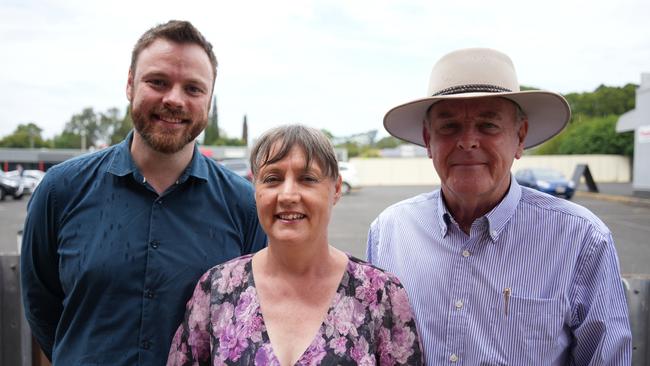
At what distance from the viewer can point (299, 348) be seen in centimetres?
187

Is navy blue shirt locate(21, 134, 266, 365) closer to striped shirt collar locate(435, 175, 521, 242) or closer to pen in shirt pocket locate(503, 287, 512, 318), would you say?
striped shirt collar locate(435, 175, 521, 242)

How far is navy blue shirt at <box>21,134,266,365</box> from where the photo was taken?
84.6 inches

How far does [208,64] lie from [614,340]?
2090mm

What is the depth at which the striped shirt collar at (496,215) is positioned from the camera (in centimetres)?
228

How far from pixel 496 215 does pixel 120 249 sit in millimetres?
1628

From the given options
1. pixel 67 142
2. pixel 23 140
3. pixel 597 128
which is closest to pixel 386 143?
pixel 597 128

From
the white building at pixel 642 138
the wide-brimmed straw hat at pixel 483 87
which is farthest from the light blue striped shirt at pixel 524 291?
the white building at pixel 642 138

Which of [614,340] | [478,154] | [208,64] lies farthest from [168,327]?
[614,340]

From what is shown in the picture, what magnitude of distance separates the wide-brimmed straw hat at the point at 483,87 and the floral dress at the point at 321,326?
868mm

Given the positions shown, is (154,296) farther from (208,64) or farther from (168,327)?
(208,64)

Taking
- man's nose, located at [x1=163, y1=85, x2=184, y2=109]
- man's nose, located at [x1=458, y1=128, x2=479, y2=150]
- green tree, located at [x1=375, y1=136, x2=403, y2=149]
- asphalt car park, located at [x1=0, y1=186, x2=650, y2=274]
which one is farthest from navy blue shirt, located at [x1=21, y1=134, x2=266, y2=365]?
green tree, located at [x1=375, y1=136, x2=403, y2=149]

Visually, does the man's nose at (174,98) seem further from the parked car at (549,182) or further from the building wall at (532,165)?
the building wall at (532,165)

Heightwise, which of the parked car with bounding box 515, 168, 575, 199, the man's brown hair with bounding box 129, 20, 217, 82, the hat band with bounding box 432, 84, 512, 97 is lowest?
the parked car with bounding box 515, 168, 575, 199

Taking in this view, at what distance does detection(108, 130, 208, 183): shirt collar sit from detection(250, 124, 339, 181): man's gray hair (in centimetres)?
41
